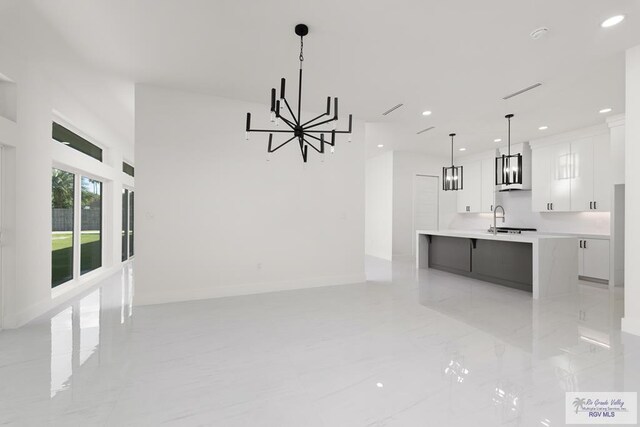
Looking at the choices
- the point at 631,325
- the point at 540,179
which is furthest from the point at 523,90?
the point at 540,179

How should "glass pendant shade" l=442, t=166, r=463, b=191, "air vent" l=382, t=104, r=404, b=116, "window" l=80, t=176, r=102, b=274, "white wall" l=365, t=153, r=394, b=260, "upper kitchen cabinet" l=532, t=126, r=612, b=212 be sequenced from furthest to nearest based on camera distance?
1. "white wall" l=365, t=153, r=394, b=260
2. "glass pendant shade" l=442, t=166, r=463, b=191
3. "upper kitchen cabinet" l=532, t=126, r=612, b=212
4. "window" l=80, t=176, r=102, b=274
5. "air vent" l=382, t=104, r=404, b=116

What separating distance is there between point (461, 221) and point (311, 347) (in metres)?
7.58

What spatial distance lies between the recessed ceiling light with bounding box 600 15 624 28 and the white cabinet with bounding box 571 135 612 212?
3748mm

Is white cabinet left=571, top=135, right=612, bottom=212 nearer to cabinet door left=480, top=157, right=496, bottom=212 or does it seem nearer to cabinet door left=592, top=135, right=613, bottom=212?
cabinet door left=592, top=135, right=613, bottom=212

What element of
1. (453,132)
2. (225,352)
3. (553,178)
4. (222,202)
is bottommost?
(225,352)

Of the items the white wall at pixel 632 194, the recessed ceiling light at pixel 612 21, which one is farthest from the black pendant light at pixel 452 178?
the recessed ceiling light at pixel 612 21

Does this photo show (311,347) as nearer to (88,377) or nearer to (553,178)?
(88,377)

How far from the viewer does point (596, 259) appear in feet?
18.6

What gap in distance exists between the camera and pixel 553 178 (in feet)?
21.4

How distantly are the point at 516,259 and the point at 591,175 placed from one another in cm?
250

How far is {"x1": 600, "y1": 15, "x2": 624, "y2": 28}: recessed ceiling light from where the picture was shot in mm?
2727

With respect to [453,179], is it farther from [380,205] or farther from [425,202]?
[380,205]

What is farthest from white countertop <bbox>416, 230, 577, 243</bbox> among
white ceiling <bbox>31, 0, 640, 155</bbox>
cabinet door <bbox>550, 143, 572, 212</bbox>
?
white ceiling <bbox>31, 0, 640, 155</bbox>

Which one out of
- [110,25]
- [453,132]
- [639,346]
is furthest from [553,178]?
[110,25]
